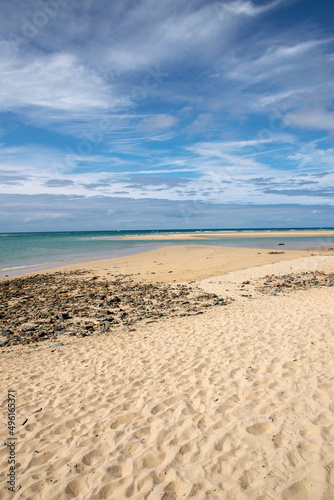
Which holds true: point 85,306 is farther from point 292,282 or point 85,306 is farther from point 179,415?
point 292,282

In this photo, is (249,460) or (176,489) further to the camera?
Answer: (249,460)

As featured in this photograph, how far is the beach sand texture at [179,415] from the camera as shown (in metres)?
3.30

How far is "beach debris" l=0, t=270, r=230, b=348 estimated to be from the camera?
9242 millimetres

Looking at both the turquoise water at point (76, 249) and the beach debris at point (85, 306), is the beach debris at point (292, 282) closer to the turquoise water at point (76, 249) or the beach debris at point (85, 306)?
the beach debris at point (85, 306)

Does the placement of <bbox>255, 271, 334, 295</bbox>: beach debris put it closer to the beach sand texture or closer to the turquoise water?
the beach sand texture

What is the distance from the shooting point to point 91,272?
20.8 metres

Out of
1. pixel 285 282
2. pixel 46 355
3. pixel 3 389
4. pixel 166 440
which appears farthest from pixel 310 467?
pixel 285 282

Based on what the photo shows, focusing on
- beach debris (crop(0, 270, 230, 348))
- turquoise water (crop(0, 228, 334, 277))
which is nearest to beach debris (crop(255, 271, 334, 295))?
beach debris (crop(0, 270, 230, 348))

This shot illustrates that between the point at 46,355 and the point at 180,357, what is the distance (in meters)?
3.51

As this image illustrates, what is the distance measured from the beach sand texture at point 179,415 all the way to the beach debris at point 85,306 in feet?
4.41

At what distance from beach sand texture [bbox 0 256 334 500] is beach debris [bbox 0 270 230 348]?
1344 millimetres

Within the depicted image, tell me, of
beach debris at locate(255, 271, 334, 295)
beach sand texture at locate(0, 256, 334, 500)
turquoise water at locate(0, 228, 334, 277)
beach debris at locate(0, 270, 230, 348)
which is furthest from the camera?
turquoise water at locate(0, 228, 334, 277)

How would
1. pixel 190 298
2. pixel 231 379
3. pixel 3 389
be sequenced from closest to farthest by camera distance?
pixel 231 379 → pixel 3 389 → pixel 190 298

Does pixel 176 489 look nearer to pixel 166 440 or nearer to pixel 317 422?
pixel 166 440
